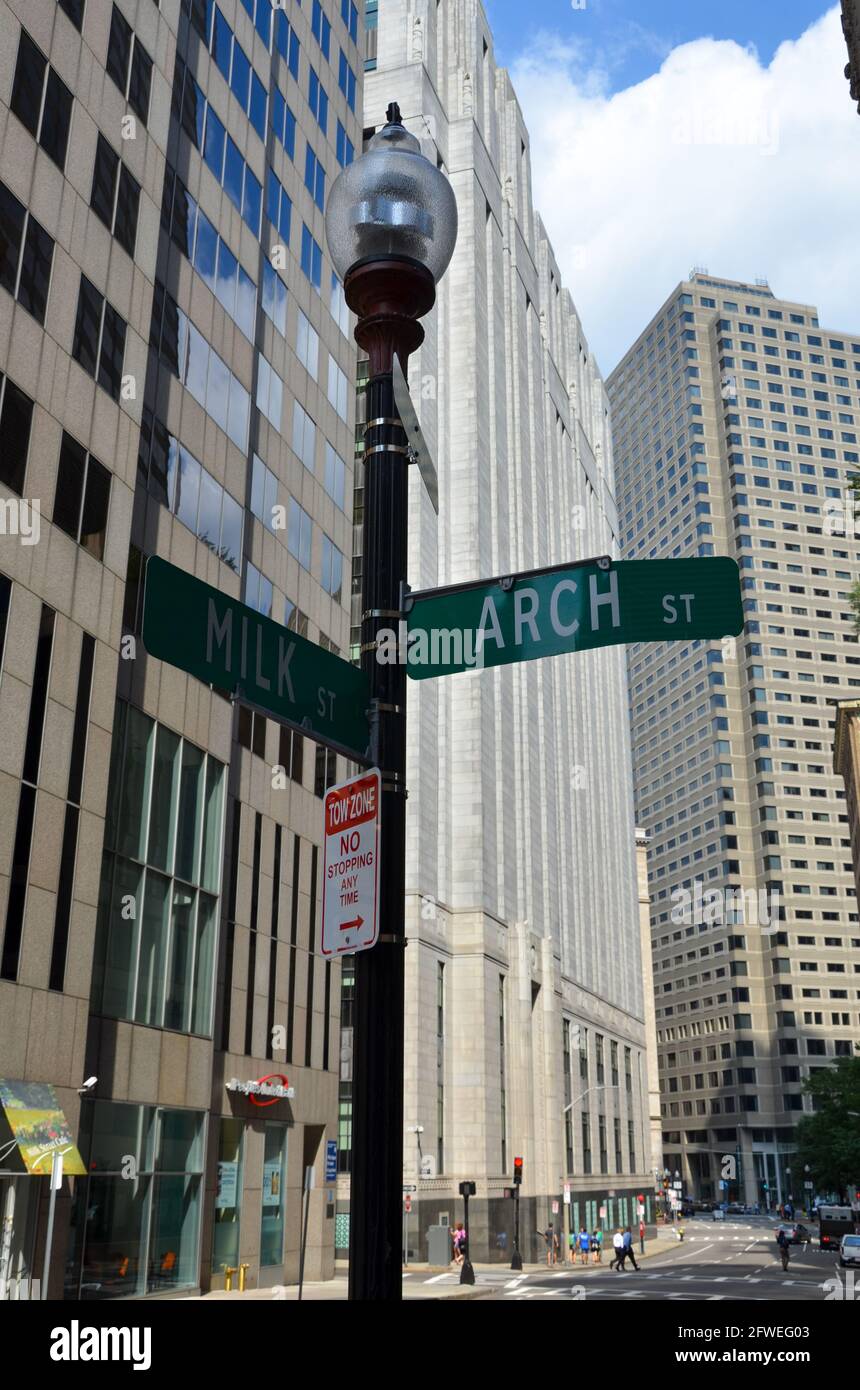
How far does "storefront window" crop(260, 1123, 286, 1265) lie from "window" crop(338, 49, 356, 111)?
3902cm

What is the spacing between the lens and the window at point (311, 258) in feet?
135

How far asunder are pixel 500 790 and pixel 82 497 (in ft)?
151

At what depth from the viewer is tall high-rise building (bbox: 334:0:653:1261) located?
58.2 m

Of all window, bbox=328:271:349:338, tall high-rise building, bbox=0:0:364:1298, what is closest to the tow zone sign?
tall high-rise building, bbox=0:0:364:1298

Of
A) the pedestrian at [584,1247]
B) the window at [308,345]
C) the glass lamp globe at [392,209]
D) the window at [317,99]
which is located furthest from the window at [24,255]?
the pedestrian at [584,1247]

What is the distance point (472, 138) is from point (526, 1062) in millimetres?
57491

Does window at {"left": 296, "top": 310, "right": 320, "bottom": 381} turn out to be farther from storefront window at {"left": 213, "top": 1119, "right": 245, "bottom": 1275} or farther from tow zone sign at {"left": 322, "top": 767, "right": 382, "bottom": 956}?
tow zone sign at {"left": 322, "top": 767, "right": 382, "bottom": 956}

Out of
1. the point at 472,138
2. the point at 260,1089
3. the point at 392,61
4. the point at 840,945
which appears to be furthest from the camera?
the point at 840,945

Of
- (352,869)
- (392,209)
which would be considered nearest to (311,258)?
(392,209)

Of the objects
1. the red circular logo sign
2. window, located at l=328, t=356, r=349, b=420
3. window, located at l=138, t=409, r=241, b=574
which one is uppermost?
window, located at l=328, t=356, r=349, b=420

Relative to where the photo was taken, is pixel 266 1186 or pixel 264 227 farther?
pixel 264 227
